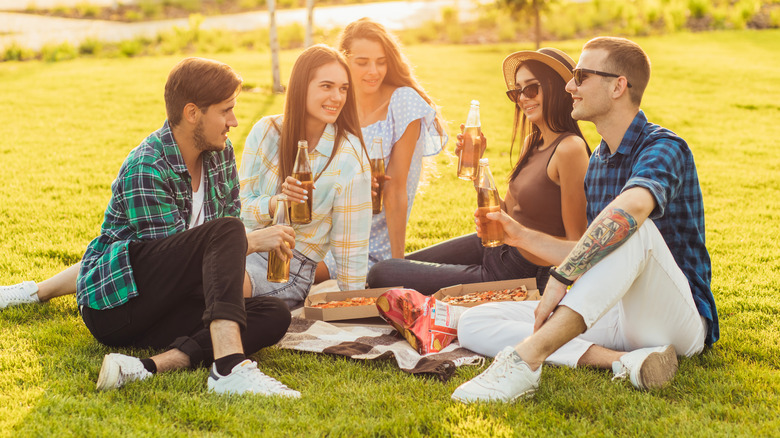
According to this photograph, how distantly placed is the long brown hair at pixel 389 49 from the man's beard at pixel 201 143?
1.76 metres

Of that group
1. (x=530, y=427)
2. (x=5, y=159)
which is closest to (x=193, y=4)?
(x=5, y=159)

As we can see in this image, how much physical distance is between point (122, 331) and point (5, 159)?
21.1ft

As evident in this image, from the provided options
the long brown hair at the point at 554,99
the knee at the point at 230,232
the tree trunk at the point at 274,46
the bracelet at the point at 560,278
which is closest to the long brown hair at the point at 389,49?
the long brown hair at the point at 554,99

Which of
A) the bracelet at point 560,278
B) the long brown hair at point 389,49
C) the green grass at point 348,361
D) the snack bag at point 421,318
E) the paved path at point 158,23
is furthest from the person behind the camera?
the paved path at point 158,23

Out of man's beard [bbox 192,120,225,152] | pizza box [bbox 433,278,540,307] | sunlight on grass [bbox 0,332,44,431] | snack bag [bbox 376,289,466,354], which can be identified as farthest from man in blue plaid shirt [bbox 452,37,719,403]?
sunlight on grass [bbox 0,332,44,431]

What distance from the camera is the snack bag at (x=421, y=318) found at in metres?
4.38

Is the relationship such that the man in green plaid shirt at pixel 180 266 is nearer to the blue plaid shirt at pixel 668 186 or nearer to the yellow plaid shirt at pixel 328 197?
the yellow plaid shirt at pixel 328 197

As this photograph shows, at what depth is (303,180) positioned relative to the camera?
4.50 meters

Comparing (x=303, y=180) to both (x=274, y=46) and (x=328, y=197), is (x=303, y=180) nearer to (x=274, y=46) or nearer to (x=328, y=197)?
(x=328, y=197)

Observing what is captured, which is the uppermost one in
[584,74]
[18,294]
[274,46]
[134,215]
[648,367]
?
[584,74]

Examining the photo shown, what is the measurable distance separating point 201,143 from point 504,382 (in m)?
2.10

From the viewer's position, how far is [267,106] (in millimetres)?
13555

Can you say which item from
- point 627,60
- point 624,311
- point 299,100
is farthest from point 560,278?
point 299,100

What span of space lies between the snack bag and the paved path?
15291mm
